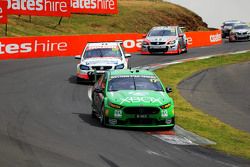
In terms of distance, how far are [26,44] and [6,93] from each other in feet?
50.4

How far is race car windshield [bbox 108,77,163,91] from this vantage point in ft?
51.6

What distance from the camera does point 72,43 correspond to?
38.4m

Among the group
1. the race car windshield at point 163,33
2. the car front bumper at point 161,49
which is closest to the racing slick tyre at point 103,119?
the car front bumper at point 161,49

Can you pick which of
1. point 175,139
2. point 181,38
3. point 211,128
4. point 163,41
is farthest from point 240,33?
point 175,139

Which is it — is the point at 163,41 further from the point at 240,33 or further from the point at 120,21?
the point at 120,21

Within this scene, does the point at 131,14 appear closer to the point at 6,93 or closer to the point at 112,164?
the point at 6,93

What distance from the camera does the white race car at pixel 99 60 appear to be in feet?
79.5

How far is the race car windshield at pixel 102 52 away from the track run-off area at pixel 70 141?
10.7 feet

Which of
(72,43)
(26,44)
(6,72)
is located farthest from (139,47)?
(6,72)

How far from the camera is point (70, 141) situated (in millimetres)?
12883

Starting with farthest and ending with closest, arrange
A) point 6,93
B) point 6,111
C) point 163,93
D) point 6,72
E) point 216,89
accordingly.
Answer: point 6,72 → point 216,89 → point 6,93 → point 6,111 → point 163,93

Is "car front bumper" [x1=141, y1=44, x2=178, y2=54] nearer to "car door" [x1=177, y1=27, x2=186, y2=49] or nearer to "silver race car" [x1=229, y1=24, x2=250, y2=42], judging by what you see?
"car door" [x1=177, y1=27, x2=186, y2=49]

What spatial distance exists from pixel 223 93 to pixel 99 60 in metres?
4.65

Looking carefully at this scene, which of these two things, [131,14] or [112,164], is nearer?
[112,164]
